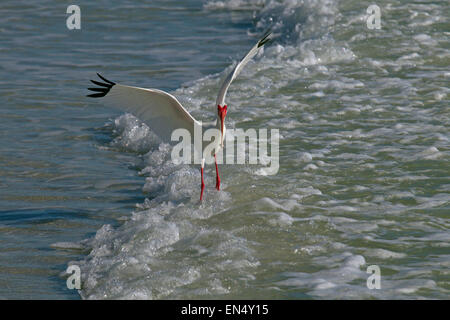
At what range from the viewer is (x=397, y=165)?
774 centimetres

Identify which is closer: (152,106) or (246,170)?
(152,106)

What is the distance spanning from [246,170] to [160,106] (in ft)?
4.09

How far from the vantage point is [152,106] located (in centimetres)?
738

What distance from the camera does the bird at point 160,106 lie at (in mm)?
7062

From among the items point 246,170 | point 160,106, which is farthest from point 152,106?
point 246,170

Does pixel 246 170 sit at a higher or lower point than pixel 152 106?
lower

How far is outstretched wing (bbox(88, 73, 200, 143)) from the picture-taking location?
7050mm

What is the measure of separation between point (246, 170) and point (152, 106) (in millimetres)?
1285

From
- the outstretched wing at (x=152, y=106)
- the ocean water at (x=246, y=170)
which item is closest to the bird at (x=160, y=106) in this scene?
the outstretched wing at (x=152, y=106)

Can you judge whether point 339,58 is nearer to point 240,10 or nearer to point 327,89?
point 327,89

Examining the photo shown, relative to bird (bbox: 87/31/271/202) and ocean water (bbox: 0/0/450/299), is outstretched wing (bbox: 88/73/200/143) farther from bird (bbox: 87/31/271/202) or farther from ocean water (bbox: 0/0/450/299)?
ocean water (bbox: 0/0/450/299)

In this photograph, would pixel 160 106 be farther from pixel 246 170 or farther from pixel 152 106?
pixel 246 170

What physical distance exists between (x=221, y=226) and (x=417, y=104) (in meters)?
3.89
